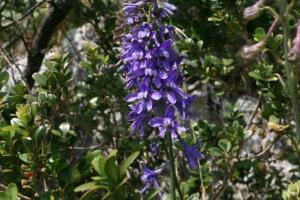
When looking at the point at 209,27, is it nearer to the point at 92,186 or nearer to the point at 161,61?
the point at 161,61

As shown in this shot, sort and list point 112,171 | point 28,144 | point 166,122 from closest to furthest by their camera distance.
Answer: point 112,171 → point 166,122 → point 28,144

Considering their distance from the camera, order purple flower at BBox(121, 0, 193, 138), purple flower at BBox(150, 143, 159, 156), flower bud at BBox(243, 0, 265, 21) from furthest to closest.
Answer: purple flower at BBox(150, 143, 159, 156), purple flower at BBox(121, 0, 193, 138), flower bud at BBox(243, 0, 265, 21)

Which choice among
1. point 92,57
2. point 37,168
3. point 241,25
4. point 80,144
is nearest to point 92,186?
point 37,168

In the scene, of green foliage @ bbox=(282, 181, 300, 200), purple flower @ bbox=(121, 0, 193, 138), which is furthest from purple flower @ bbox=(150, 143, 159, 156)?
purple flower @ bbox=(121, 0, 193, 138)

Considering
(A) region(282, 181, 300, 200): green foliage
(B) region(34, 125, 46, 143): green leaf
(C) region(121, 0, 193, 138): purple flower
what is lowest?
(A) region(282, 181, 300, 200): green foliage

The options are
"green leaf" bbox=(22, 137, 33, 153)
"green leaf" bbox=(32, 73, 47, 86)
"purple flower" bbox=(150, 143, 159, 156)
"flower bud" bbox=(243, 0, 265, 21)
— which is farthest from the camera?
"purple flower" bbox=(150, 143, 159, 156)

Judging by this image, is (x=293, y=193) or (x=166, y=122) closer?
(x=166, y=122)

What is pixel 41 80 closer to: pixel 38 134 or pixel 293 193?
pixel 38 134

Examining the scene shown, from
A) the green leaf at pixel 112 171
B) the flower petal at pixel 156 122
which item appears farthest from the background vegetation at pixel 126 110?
the flower petal at pixel 156 122

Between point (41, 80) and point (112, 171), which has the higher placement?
point (41, 80)

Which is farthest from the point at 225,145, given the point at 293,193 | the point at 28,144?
the point at 28,144

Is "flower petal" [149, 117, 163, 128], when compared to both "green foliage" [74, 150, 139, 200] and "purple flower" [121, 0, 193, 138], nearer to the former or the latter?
"purple flower" [121, 0, 193, 138]
